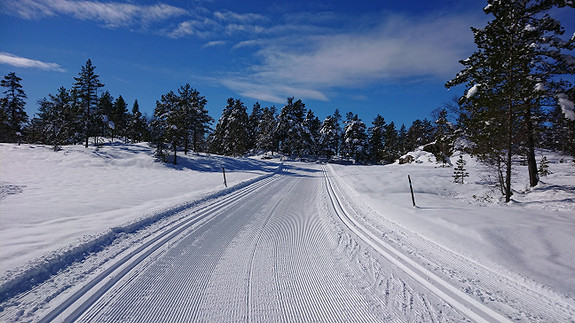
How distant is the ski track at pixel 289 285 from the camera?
2953 millimetres

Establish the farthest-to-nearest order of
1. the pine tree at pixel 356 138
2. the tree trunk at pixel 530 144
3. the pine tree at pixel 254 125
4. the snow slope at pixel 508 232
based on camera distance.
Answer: the pine tree at pixel 254 125 → the pine tree at pixel 356 138 → the tree trunk at pixel 530 144 → the snow slope at pixel 508 232

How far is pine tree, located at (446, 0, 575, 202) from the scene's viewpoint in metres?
9.88

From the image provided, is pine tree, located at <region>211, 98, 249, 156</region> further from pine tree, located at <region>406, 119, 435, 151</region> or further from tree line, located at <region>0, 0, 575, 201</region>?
pine tree, located at <region>406, 119, 435, 151</region>

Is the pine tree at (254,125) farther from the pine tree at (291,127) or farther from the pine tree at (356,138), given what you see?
the pine tree at (356,138)

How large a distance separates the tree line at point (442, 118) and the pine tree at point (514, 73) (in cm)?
4

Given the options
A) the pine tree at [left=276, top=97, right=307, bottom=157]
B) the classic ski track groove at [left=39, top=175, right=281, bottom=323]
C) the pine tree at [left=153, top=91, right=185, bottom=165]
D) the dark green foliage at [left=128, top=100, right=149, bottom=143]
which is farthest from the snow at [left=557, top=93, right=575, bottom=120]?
the dark green foliage at [left=128, top=100, right=149, bottom=143]

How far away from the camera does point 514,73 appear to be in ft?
34.0

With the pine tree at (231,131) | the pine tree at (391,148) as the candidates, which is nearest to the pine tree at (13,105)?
the pine tree at (231,131)

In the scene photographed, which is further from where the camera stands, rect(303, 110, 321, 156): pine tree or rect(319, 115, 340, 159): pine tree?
rect(319, 115, 340, 159): pine tree

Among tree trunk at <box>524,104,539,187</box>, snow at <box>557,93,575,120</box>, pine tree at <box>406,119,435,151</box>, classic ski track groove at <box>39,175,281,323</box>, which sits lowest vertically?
classic ski track groove at <box>39,175,281,323</box>

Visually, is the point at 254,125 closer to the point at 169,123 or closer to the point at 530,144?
the point at 169,123

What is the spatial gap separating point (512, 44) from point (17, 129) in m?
57.5

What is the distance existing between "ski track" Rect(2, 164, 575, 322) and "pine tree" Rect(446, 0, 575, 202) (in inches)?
309

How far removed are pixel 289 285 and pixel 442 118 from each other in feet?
107
